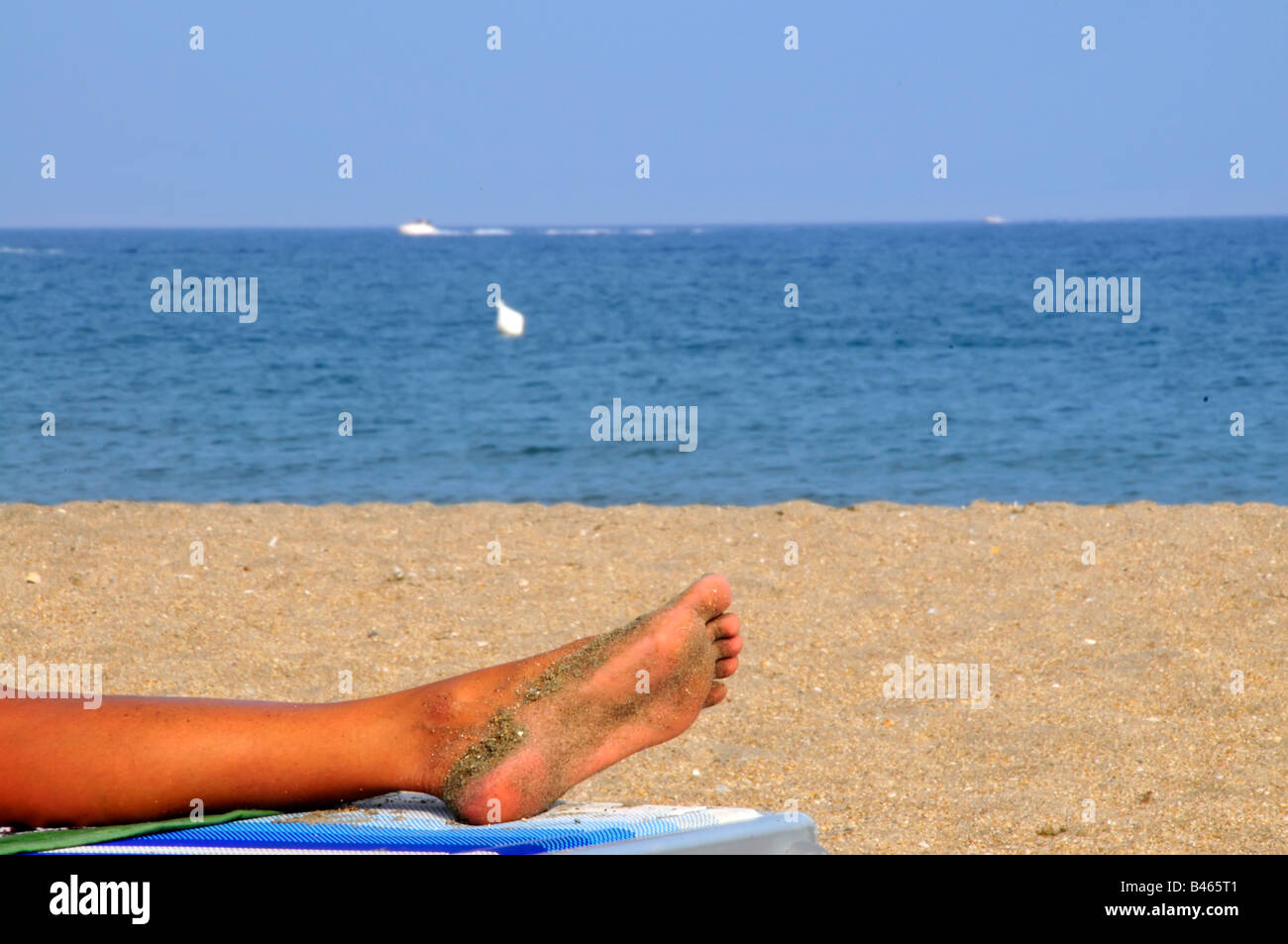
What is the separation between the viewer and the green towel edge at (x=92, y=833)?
1.78 m

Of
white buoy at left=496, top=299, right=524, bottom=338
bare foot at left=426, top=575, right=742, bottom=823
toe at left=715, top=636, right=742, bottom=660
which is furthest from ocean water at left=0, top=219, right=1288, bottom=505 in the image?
bare foot at left=426, top=575, right=742, bottom=823

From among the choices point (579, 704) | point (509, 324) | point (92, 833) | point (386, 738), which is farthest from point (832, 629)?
point (509, 324)

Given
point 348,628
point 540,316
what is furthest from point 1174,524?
point 540,316

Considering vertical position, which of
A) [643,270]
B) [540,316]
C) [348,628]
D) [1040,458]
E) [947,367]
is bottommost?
[348,628]

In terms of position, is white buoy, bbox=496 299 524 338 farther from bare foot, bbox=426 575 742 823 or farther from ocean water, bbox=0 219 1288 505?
bare foot, bbox=426 575 742 823

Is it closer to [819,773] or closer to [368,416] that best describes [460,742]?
[819,773]

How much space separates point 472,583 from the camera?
4844 millimetres

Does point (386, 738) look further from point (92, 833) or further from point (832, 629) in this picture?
point (832, 629)

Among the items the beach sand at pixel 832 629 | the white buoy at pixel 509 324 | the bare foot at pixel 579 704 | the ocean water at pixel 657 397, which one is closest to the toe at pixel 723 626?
the bare foot at pixel 579 704

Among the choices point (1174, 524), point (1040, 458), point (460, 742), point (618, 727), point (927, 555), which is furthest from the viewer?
point (1040, 458)

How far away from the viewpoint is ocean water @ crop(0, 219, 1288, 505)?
9164mm

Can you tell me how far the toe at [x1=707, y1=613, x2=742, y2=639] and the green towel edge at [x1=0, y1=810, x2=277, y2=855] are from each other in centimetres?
89

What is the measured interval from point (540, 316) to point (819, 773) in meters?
23.5

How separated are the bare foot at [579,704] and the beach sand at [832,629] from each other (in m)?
0.79
